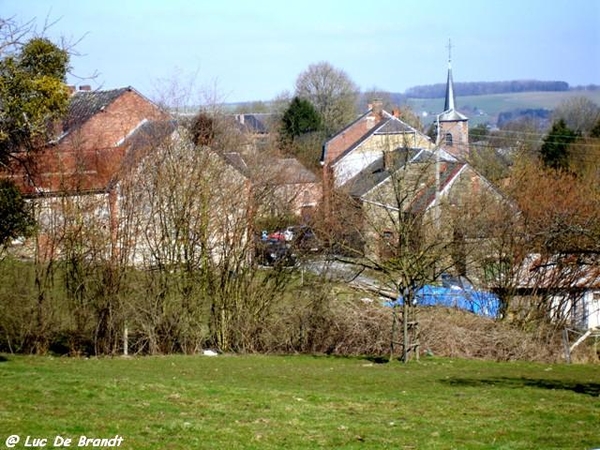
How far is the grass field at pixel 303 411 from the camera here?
9.59m

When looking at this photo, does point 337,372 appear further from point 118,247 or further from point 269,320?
point 118,247

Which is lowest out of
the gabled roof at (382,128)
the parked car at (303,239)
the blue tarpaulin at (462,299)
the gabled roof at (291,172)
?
the blue tarpaulin at (462,299)

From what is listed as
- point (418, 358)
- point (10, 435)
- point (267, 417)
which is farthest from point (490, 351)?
point (10, 435)

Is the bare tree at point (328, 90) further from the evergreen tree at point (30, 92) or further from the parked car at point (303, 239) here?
the evergreen tree at point (30, 92)

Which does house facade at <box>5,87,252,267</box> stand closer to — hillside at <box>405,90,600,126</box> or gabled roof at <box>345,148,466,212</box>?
gabled roof at <box>345,148,466,212</box>

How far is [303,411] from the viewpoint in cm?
1188

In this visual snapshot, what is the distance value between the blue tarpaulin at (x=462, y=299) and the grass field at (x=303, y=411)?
7.83 m

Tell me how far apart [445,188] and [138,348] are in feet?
44.0

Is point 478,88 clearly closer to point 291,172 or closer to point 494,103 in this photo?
point 494,103

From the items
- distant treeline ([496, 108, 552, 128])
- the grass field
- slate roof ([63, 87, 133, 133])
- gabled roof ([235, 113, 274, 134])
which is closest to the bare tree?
gabled roof ([235, 113, 274, 134])

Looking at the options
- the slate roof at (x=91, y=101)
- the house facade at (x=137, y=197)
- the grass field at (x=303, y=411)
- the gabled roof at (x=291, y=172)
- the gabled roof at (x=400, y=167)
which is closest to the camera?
the grass field at (x=303, y=411)

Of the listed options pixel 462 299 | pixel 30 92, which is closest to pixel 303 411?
pixel 30 92

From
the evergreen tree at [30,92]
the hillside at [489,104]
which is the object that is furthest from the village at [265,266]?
the hillside at [489,104]

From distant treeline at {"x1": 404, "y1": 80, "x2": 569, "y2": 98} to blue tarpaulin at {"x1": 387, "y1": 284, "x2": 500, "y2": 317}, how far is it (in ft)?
191
